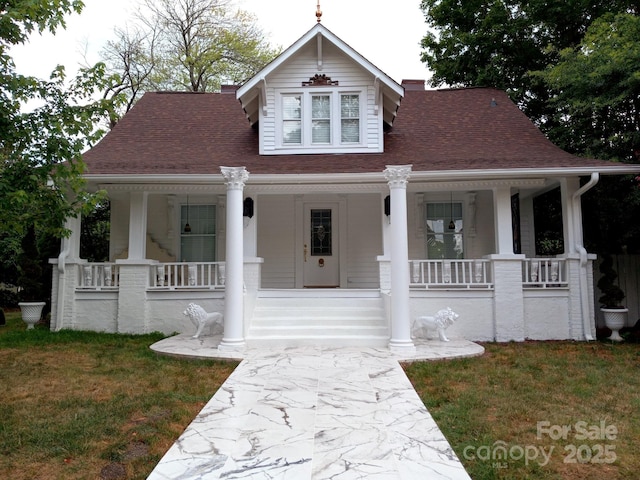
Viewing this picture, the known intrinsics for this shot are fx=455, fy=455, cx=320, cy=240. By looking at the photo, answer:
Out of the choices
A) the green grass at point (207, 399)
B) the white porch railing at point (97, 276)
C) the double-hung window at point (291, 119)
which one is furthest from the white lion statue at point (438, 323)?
the white porch railing at point (97, 276)

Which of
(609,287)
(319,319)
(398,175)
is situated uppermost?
(398,175)

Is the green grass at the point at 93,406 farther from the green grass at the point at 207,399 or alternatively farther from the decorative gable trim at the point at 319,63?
the decorative gable trim at the point at 319,63

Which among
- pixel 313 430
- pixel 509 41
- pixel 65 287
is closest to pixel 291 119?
pixel 65 287

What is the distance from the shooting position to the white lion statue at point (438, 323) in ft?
26.1

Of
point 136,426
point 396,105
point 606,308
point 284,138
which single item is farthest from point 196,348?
point 606,308

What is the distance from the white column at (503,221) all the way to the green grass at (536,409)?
90.0 inches

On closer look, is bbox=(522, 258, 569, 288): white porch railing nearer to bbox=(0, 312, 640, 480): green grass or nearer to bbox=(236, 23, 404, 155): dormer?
bbox=(0, 312, 640, 480): green grass

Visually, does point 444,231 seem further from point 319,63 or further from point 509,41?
point 509,41

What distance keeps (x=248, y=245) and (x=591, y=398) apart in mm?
6502

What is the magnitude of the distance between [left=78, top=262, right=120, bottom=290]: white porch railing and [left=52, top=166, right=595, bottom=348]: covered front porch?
0.03m

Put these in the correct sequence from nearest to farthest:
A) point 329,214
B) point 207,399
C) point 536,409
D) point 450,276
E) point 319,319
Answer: point 536,409, point 207,399, point 319,319, point 450,276, point 329,214

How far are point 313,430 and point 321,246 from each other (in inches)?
293

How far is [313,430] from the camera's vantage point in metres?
3.89

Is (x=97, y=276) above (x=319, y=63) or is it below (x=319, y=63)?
below
